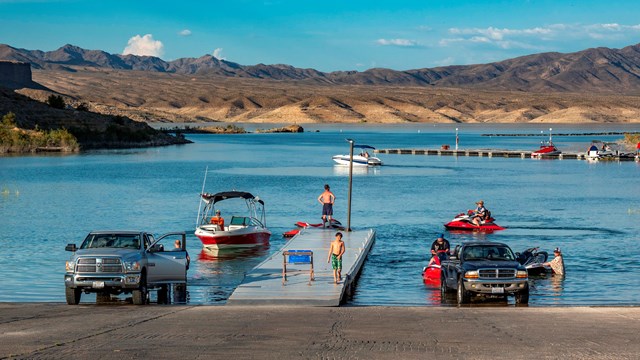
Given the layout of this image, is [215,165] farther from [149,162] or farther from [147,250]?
[147,250]

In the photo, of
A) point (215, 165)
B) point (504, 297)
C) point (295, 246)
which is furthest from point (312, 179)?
point (504, 297)

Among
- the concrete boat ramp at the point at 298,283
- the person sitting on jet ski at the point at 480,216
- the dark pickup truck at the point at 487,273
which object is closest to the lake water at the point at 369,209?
the concrete boat ramp at the point at 298,283

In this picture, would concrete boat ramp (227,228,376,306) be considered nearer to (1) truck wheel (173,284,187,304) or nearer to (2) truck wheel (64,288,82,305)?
(1) truck wheel (173,284,187,304)

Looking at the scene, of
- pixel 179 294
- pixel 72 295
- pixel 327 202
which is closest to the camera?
pixel 72 295

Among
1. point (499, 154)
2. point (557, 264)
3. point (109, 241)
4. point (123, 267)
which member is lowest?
point (557, 264)

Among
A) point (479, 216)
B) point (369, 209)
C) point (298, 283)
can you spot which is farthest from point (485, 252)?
point (369, 209)

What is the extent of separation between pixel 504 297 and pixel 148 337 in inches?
425

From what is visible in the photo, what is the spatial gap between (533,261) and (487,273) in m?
8.50

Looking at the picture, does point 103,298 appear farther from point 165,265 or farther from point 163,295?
point 165,265

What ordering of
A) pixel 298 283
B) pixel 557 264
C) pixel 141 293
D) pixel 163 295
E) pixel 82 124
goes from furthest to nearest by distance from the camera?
1. pixel 82 124
2. pixel 557 264
3. pixel 298 283
4. pixel 163 295
5. pixel 141 293

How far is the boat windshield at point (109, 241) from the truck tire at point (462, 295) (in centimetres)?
761

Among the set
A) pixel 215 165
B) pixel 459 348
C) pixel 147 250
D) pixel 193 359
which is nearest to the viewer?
pixel 193 359

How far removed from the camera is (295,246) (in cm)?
3419

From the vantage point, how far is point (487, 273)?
23.2 m
